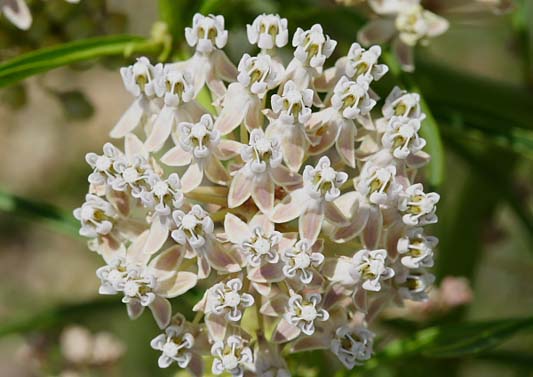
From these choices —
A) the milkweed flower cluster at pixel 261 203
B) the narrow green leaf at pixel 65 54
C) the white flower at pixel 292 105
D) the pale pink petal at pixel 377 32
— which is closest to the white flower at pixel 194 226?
the milkweed flower cluster at pixel 261 203

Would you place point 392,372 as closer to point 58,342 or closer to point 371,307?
point 58,342

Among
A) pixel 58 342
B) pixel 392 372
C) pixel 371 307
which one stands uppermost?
pixel 371 307

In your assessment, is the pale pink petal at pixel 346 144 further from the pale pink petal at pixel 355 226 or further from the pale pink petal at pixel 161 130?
the pale pink petal at pixel 161 130

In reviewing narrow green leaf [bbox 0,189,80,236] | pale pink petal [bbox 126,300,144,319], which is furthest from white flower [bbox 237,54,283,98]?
narrow green leaf [bbox 0,189,80,236]

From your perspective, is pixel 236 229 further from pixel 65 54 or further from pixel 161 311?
pixel 65 54


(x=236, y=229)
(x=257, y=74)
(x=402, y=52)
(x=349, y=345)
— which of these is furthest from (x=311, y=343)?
(x=402, y=52)

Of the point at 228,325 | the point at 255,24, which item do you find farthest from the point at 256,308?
the point at 255,24
